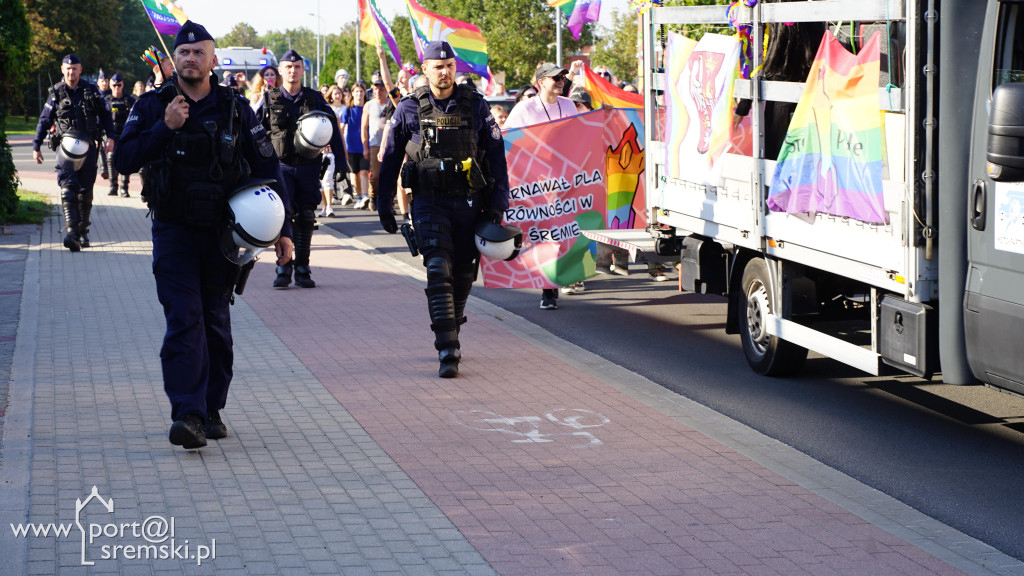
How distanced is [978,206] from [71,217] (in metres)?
11.6

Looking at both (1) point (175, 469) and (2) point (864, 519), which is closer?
(2) point (864, 519)

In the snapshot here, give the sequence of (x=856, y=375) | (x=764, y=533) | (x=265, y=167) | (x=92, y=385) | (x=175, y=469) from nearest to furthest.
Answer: (x=764, y=533) → (x=175, y=469) → (x=265, y=167) → (x=92, y=385) → (x=856, y=375)

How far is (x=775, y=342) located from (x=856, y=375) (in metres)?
0.83

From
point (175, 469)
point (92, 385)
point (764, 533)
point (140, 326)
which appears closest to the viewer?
point (764, 533)

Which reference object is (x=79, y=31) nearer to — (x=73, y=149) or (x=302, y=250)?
(x=73, y=149)

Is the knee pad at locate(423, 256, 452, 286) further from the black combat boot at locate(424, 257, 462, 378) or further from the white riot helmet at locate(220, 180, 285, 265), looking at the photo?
the white riot helmet at locate(220, 180, 285, 265)

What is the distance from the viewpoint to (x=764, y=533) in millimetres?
5207

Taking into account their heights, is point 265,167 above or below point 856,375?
above

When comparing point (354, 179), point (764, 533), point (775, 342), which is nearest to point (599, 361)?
point (775, 342)

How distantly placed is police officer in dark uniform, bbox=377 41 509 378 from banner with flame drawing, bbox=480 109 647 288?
7.36 ft

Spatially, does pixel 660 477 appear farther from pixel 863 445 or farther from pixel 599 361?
pixel 599 361

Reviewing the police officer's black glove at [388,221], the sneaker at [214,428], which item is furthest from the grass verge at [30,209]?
the sneaker at [214,428]

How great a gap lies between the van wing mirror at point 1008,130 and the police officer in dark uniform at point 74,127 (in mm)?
11437

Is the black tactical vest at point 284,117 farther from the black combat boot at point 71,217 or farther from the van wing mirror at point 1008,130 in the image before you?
the van wing mirror at point 1008,130
